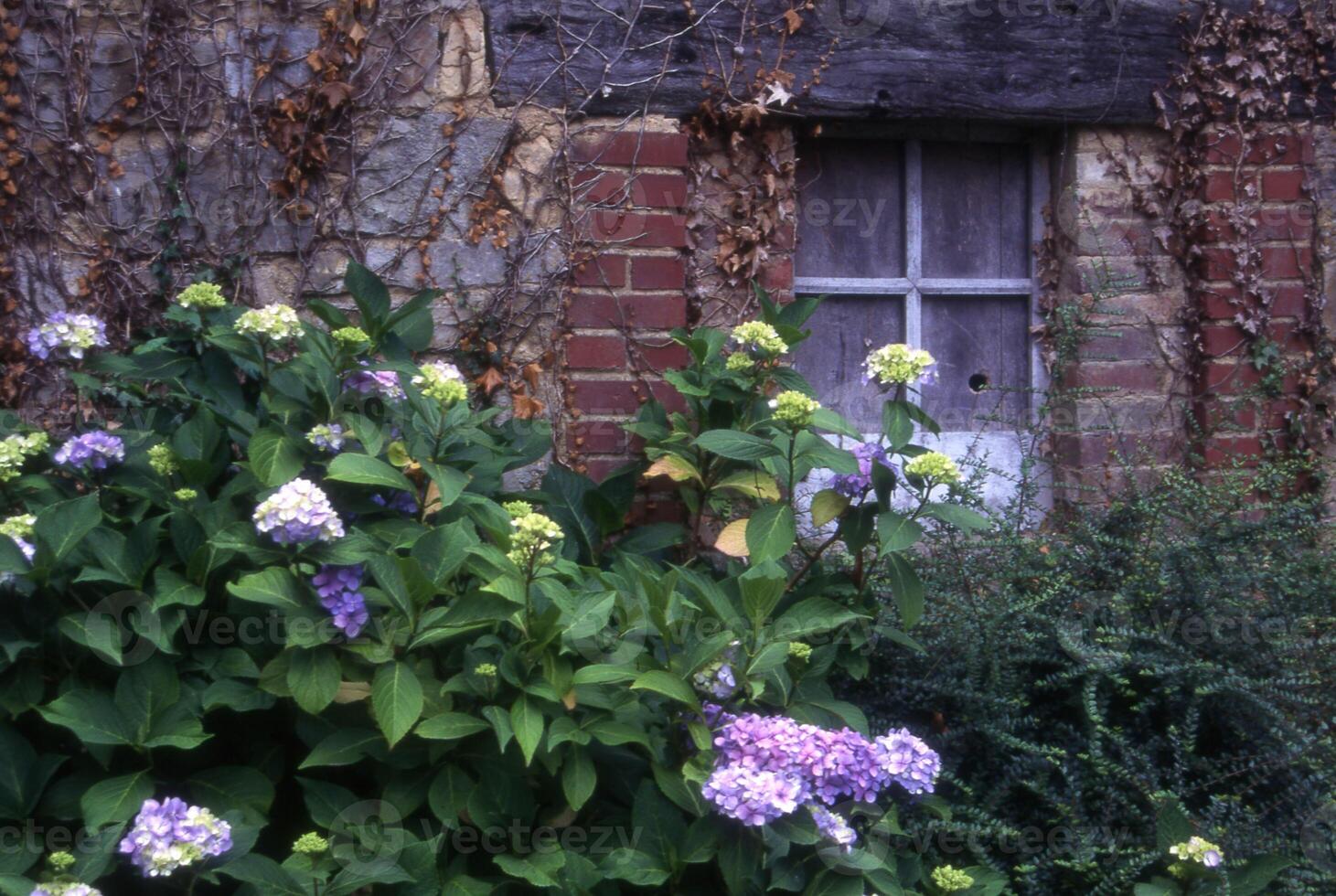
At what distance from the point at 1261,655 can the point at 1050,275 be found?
4.32 ft

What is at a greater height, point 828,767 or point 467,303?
point 467,303

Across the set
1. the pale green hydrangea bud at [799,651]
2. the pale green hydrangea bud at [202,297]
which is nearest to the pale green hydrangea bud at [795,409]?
the pale green hydrangea bud at [799,651]

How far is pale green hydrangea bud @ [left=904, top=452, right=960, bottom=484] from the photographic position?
2109mm

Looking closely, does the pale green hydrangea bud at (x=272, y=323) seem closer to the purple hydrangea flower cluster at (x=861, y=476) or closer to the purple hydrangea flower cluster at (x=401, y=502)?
the purple hydrangea flower cluster at (x=401, y=502)

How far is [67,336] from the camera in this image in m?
2.28

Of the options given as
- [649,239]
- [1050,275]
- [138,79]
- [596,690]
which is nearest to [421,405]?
[596,690]

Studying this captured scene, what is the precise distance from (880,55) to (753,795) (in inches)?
84.1

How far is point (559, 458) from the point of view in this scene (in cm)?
294

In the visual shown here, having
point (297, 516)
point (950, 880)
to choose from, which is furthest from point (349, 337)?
point (950, 880)

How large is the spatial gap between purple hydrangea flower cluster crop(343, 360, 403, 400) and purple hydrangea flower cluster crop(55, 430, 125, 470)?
42 cm

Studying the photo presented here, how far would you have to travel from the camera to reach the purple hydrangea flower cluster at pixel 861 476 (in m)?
2.25

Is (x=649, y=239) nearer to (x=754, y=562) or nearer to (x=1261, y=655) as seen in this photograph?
(x=754, y=562)

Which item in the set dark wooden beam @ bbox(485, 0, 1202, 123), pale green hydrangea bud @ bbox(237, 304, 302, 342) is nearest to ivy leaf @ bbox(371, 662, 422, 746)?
pale green hydrangea bud @ bbox(237, 304, 302, 342)

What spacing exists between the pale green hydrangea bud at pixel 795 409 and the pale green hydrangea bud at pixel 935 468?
22 cm
